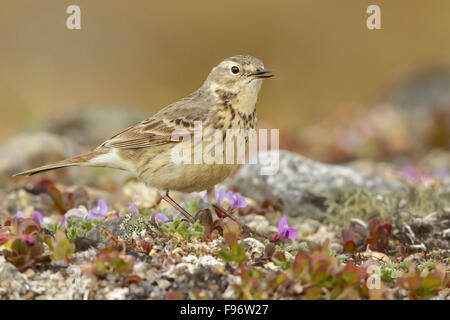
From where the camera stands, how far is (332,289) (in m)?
4.54

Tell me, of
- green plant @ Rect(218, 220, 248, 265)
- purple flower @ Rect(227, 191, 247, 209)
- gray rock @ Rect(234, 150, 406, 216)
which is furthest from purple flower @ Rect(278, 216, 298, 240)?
gray rock @ Rect(234, 150, 406, 216)

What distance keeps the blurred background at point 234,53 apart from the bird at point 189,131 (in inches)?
302

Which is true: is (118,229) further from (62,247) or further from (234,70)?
(234,70)

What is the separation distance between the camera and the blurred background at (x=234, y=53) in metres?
16.1

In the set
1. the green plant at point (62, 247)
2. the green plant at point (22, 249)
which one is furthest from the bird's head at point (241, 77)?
the green plant at point (22, 249)

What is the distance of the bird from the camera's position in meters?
6.25

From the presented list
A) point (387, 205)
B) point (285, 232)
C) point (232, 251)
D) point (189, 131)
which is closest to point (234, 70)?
point (189, 131)

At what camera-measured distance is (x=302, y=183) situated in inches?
316

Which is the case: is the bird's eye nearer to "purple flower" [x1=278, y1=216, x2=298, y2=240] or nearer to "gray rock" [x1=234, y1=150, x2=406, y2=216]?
"gray rock" [x1=234, y1=150, x2=406, y2=216]

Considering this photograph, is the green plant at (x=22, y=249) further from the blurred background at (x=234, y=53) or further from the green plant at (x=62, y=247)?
the blurred background at (x=234, y=53)

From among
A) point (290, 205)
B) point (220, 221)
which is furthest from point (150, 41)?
point (220, 221)
